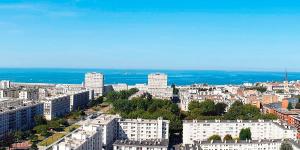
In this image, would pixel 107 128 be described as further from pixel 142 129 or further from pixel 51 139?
pixel 51 139

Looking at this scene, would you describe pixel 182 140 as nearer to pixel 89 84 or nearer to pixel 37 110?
pixel 37 110

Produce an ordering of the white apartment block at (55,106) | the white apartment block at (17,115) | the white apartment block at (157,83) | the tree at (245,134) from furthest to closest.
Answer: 1. the white apartment block at (157,83)
2. the white apartment block at (55,106)
3. the white apartment block at (17,115)
4. the tree at (245,134)

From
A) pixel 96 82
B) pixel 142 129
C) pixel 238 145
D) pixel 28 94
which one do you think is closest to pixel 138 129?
pixel 142 129

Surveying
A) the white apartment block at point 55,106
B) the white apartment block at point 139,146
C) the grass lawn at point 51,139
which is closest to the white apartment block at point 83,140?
the white apartment block at point 139,146

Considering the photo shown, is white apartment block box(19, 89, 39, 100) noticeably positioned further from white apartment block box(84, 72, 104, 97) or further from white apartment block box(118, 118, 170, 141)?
Result: white apartment block box(118, 118, 170, 141)

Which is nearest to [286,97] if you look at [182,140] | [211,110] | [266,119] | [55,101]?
[211,110]

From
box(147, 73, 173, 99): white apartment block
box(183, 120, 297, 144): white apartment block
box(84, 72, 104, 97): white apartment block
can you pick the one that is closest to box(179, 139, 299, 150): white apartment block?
box(183, 120, 297, 144): white apartment block

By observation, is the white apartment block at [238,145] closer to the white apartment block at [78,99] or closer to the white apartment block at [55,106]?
the white apartment block at [55,106]
